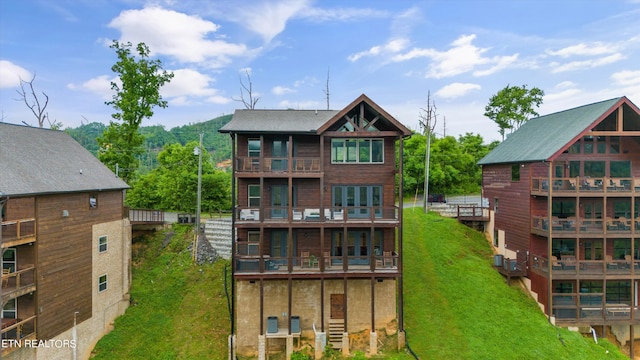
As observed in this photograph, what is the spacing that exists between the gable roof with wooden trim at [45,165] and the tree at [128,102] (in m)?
6.75

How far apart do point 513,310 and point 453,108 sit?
25625 mm

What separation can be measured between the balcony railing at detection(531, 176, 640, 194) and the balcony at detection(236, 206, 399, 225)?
1032 cm

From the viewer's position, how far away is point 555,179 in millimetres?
19266

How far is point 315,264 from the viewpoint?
17016 millimetres

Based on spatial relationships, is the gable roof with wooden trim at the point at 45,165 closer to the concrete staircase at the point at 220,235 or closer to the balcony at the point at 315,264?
the concrete staircase at the point at 220,235

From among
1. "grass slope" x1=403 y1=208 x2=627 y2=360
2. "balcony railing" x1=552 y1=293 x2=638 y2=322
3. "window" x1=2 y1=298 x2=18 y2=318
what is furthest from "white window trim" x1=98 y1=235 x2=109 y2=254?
"balcony railing" x1=552 y1=293 x2=638 y2=322

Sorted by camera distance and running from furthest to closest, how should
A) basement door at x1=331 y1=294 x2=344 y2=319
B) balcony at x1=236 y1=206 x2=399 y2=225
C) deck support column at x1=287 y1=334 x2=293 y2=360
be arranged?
1. basement door at x1=331 y1=294 x2=344 y2=319
2. balcony at x1=236 y1=206 x2=399 y2=225
3. deck support column at x1=287 y1=334 x2=293 y2=360

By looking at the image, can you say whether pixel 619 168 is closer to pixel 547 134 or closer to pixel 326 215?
pixel 547 134

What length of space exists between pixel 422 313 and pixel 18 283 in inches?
751

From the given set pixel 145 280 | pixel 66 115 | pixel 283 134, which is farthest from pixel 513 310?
pixel 66 115

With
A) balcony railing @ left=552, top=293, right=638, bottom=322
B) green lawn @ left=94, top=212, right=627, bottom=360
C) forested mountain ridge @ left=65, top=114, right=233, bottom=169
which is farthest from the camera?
forested mountain ridge @ left=65, top=114, right=233, bottom=169

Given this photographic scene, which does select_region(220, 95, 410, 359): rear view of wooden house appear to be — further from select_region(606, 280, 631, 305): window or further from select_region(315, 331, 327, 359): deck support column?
select_region(606, 280, 631, 305): window

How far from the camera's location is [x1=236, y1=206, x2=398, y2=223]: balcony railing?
17.0 meters

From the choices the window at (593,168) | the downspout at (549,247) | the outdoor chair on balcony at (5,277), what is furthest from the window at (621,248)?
the outdoor chair on balcony at (5,277)
